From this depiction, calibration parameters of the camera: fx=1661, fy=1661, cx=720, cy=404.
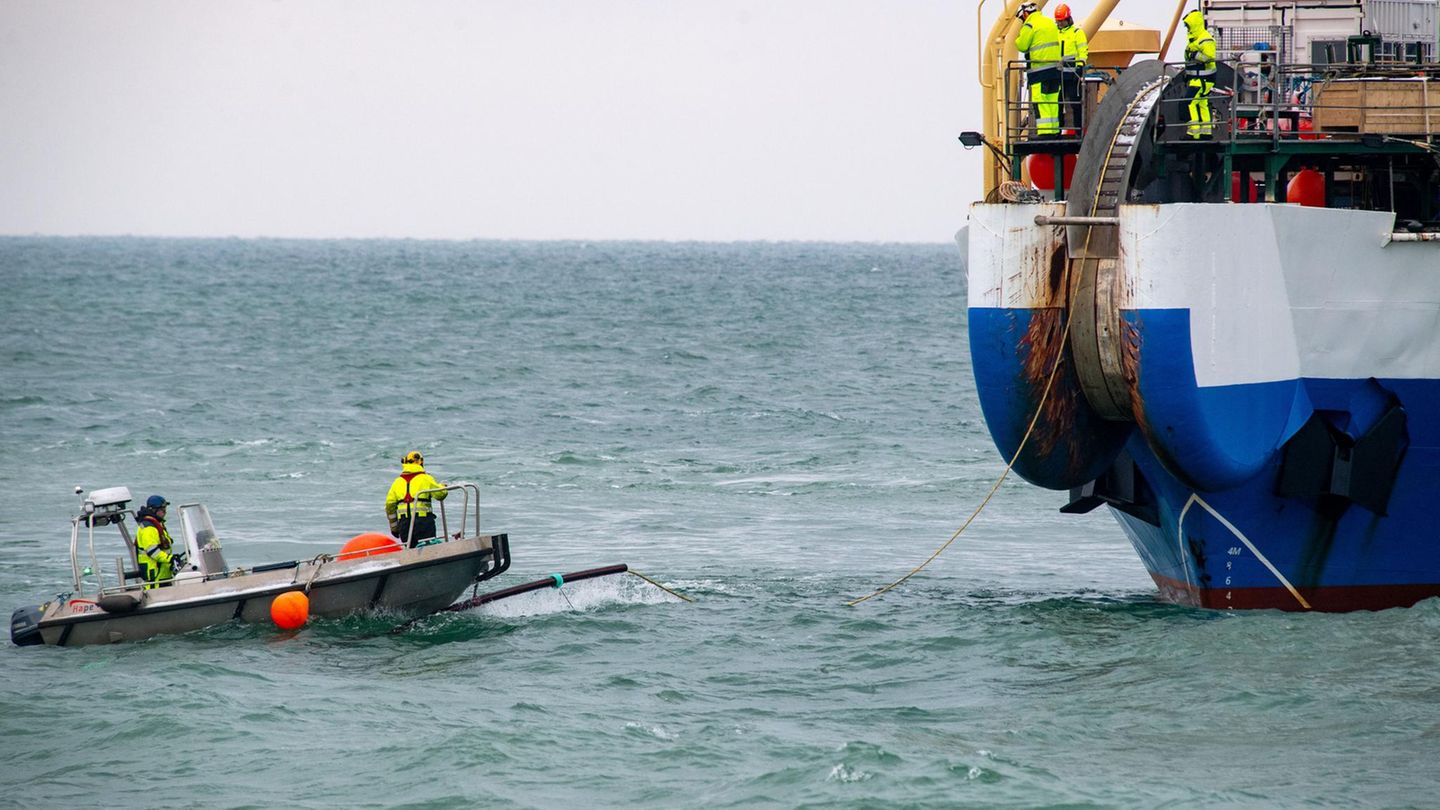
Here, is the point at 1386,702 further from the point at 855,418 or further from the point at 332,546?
the point at 855,418

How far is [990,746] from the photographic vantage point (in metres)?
11.7

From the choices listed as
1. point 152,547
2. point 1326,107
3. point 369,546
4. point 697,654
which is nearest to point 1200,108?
point 1326,107

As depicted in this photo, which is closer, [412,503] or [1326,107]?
[1326,107]

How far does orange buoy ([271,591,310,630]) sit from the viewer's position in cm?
1527

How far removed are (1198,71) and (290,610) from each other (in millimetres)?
9468

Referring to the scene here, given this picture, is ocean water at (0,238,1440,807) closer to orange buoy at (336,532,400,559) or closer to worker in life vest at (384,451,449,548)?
orange buoy at (336,532,400,559)

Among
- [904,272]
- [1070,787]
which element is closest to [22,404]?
[1070,787]

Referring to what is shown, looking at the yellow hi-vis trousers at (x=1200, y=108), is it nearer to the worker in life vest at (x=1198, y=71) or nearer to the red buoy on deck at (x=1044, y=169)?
the worker in life vest at (x=1198, y=71)

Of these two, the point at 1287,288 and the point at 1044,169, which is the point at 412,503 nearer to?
the point at 1044,169

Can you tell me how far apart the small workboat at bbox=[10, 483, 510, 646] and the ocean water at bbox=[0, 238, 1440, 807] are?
0.20 meters

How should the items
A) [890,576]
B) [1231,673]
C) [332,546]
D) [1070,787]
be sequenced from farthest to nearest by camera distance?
[332,546], [890,576], [1231,673], [1070,787]

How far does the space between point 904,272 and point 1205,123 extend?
121m

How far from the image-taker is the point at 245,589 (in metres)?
15.5

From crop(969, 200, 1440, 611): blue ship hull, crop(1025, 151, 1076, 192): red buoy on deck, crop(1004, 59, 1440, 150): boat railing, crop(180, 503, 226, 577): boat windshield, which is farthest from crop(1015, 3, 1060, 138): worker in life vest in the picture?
crop(180, 503, 226, 577): boat windshield
